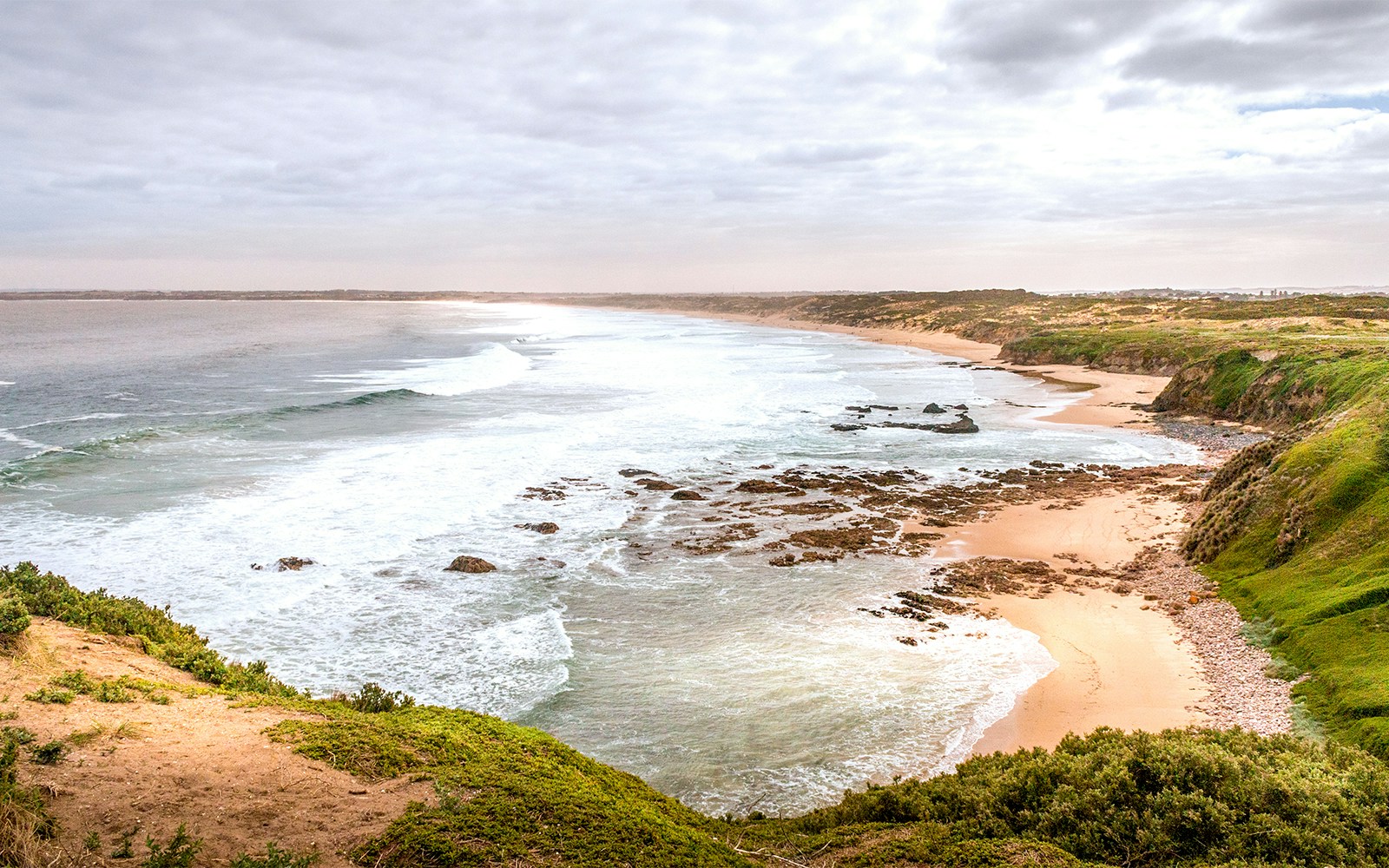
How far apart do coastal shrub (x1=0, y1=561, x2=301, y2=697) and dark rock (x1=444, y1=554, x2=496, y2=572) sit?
6.86m

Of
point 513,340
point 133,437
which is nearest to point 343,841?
point 133,437

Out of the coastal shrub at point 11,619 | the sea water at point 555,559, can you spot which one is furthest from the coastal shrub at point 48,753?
the sea water at point 555,559

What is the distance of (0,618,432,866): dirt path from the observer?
221 inches

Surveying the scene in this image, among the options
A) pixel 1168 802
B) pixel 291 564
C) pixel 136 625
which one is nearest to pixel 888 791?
pixel 1168 802

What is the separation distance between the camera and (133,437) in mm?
30188

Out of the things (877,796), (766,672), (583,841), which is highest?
(583,841)

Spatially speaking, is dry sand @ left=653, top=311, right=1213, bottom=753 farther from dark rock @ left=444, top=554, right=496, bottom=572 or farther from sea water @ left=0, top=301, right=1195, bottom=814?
dark rock @ left=444, top=554, right=496, bottom=572

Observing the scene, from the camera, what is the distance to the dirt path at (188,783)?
18.4 feet

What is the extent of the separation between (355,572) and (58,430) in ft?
78.6

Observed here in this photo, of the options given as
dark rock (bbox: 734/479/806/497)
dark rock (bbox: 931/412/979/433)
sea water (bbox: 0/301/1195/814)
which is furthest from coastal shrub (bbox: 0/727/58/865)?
dark rock (bbox: 931/412/979/433)

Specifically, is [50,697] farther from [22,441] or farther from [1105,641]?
[22,441]

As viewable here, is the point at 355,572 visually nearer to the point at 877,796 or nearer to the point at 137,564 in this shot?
the point at 137,564

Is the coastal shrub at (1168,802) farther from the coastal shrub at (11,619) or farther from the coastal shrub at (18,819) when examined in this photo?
the coastal shrub at (11,619)

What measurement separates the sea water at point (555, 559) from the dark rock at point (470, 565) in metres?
0.47
